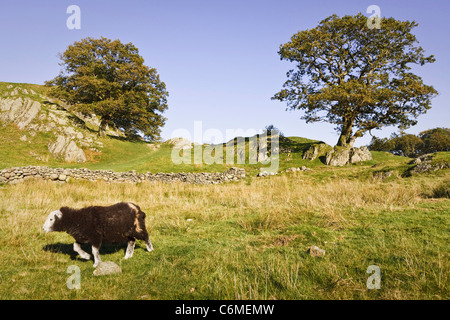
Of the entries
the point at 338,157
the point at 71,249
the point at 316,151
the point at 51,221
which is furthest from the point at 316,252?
the point at 316,151

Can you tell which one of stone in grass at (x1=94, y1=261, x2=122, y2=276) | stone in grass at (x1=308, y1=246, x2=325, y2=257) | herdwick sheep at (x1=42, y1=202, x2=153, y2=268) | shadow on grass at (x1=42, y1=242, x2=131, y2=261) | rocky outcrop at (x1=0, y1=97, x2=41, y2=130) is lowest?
shadow on grass at (x1=42, y1=242, x2=131, y2=261)

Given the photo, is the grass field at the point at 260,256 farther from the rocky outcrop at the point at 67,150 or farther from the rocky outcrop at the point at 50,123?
the rocky outcrop at the point at 50,123

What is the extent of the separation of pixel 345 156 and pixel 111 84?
3707 centimetres

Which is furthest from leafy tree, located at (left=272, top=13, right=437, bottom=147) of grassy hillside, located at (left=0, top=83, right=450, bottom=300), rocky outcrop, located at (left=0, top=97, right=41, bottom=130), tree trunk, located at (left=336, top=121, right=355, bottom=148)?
rocky outcrop, located at (left=0, top=97, right=41, bottom=130)

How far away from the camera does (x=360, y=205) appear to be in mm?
10281

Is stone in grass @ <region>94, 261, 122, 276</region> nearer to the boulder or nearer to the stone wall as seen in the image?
the stone wall

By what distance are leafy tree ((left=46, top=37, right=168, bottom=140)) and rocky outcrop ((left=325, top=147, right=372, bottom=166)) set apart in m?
30.4

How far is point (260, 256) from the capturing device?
19.5 feet

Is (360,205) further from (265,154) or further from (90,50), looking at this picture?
(90,50)

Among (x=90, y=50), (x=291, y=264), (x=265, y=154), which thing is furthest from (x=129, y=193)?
(x=90, y=50)

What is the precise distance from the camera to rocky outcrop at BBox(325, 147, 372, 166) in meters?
27.9

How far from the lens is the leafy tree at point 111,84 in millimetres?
39750
